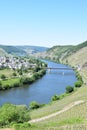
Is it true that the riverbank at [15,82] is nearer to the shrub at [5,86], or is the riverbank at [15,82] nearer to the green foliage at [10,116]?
the shrub at [5,86]

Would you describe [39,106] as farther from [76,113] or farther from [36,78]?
[36,78]

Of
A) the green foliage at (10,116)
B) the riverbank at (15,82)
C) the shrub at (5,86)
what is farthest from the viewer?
Result: the riverbank at (15,82)

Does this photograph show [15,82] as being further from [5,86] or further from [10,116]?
[10,116]

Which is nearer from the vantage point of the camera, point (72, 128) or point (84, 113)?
→ point (72, 128)

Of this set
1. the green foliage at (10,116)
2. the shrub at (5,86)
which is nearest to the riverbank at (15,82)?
the shrub at (5,86)

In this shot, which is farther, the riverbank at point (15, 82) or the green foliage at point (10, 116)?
the riverbank at point (15, 82)

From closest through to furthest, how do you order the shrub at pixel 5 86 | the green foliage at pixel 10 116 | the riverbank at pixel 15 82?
1. the green foliage at pixel 10 116
2. the shrub at pixel 5 86
3. the riverbank at pixel 15 82

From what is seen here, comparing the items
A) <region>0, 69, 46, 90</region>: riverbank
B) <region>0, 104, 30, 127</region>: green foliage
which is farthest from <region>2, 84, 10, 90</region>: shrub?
<region>0, 104, 30, 127</region>: green foliage

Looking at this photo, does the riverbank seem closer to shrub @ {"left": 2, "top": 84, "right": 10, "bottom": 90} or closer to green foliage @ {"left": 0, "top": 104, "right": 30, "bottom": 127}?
shrub @ {"left": 2, "top": 84, "right": 10, "bottom": 90}

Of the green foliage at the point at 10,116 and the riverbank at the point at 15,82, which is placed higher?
the green foliage at the point at 10,116

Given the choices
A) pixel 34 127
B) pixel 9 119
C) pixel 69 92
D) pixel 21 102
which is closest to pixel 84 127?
pixel 34 127

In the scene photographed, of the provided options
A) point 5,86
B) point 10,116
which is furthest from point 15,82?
point 10,116
